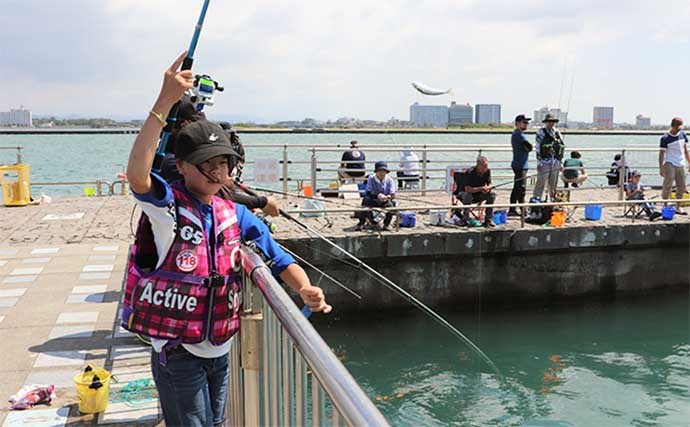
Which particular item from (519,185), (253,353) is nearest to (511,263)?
Answer: (519,185)

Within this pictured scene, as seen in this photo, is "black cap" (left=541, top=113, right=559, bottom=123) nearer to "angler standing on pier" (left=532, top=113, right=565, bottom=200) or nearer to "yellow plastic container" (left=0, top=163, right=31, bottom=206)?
"angler standing on pier" (left=532, top=113, right=565, bottom=200)

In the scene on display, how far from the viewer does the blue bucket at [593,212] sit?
461 inches

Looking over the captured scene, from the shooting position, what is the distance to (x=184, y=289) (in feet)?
7.59

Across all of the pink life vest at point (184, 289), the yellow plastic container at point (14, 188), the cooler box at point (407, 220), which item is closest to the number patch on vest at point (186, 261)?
the pink life vest at point (184, 289)

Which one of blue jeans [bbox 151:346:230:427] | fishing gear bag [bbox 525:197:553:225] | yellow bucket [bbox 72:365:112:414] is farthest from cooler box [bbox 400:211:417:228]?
blue jeans [bbox 151:346:230:427]

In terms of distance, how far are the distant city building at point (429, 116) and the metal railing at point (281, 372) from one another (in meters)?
11.7

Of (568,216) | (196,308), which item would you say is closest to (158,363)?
(196,308)

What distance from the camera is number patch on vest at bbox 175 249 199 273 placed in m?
2.32

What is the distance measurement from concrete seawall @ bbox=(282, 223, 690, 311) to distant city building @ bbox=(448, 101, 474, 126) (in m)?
4.24

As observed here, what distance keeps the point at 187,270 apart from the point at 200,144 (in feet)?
1.43

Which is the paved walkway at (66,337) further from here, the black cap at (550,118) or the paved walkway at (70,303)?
the black cap at (550,118)

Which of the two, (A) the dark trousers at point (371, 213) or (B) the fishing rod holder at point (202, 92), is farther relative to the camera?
(A) the dark trousers at point (371, 213)

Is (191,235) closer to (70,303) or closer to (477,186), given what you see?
(70,303)

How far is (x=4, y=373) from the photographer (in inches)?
201
